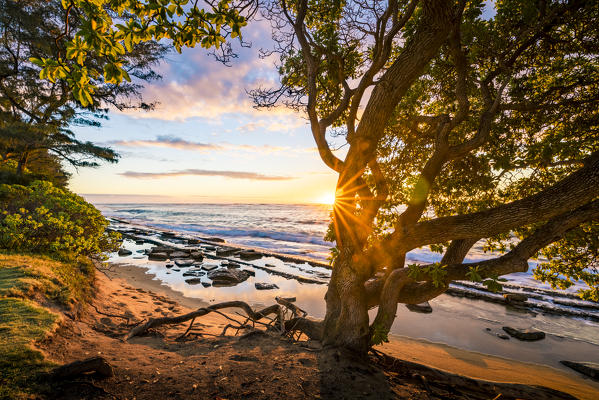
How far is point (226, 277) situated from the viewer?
457 inches

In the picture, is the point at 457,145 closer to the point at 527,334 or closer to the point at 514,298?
the point at 527,334

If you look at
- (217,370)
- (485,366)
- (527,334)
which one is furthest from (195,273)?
(527,334)

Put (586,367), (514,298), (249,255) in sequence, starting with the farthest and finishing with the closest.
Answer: (249,255) < (514,298) < (586,367)

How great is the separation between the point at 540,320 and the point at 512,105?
10.2 metres

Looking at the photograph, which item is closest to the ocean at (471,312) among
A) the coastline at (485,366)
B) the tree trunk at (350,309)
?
the coastline at (485,366)

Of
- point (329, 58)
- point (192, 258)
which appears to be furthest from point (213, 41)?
point (192, 258)

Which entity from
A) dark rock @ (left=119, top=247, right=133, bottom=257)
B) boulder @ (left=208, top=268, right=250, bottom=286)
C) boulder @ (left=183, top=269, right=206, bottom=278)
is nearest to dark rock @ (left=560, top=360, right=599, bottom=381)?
boulder @ (left=208, top=268, right=250, bottom=286)

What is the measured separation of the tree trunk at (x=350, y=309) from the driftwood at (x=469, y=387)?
736 mm

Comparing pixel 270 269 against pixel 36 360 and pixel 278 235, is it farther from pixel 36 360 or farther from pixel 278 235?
pixel 278 235

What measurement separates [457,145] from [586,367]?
752 cm

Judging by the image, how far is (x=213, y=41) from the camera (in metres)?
2.47

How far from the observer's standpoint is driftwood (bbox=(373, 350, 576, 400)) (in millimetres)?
4078

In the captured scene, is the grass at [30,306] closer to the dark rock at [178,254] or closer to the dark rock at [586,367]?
the dark rock at [178,254]

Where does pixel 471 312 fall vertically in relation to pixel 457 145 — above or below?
below
